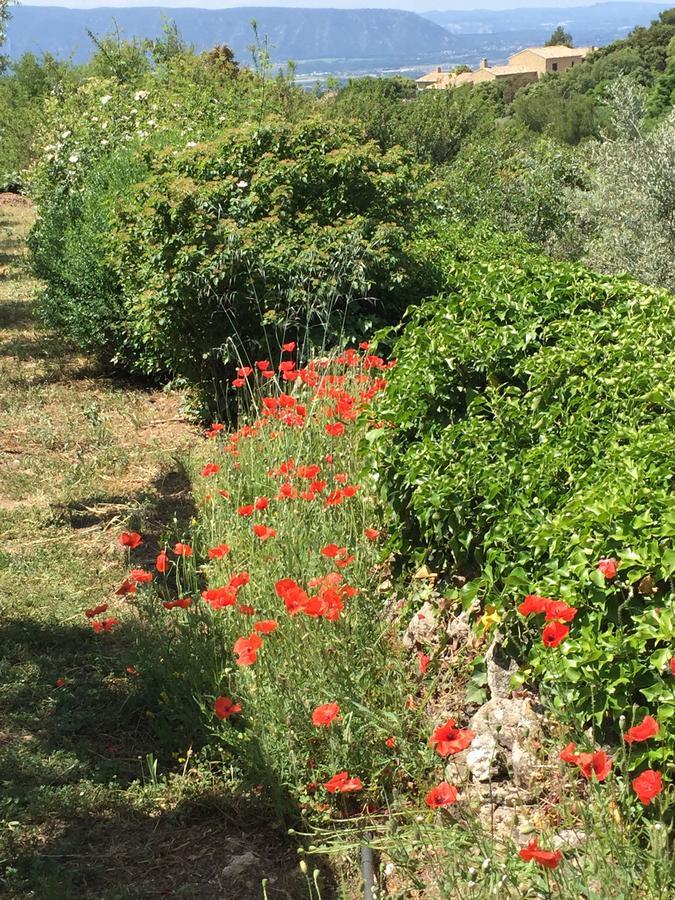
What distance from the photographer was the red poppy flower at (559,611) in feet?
7.63

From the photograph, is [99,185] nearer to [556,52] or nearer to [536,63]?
[536,63]

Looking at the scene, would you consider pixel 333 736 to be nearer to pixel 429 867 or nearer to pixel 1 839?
pixel 429 867

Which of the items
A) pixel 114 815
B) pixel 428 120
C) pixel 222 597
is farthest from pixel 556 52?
pixel 114 815

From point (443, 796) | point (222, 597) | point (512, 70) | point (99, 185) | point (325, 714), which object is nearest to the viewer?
point (443, 796)

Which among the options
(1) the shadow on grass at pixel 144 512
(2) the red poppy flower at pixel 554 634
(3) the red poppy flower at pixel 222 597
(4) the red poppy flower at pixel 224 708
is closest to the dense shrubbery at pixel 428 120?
(1) the shadow on grass at pixel 144 512

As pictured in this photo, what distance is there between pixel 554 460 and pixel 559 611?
0.86 meters

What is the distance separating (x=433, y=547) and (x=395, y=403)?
2.25 ft

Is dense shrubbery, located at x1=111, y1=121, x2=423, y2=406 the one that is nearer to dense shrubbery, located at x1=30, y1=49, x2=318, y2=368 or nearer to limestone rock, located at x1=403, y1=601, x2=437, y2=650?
dense shrubbery, located at x1=30, y1=49, x2=318, y2=368

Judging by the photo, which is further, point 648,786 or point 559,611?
→ point 559,611

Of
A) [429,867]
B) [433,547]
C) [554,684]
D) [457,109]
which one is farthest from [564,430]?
[457,109]

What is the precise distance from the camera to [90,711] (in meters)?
3.59

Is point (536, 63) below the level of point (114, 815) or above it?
above

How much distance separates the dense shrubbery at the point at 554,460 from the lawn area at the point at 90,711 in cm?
109

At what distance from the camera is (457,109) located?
24141mm
